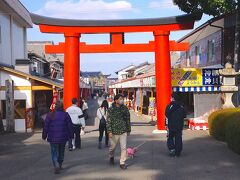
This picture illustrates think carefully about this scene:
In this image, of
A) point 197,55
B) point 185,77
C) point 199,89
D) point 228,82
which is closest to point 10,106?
point 185,77

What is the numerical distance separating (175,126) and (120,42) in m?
8.97

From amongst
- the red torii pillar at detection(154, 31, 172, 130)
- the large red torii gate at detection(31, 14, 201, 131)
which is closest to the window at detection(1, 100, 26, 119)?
the large red torii gate at detection(31, 14, 201, 131)

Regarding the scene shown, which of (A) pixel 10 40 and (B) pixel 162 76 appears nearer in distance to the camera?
(B) pixel 162 76

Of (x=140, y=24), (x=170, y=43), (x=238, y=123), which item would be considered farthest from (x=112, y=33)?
(x=238, y=123)

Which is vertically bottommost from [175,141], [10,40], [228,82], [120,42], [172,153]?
[172,153]

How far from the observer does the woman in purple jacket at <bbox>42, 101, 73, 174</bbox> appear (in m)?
9.95

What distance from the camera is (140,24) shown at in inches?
781

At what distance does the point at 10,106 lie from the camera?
2039 centimetres

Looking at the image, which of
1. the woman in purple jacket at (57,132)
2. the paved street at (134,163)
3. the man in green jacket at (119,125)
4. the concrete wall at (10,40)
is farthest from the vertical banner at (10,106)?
the man in green jacket at (119,125)

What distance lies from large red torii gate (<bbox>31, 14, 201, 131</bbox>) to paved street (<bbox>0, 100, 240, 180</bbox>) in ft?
13.7

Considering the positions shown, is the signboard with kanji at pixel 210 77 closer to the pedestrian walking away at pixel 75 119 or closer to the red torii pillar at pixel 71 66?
the red torii pillar at pixel 71 66

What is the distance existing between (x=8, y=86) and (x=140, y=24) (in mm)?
6712

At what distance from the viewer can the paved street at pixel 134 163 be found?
376 inches

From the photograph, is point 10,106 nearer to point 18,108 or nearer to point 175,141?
point 18,108
